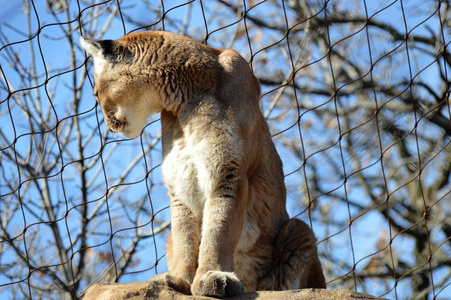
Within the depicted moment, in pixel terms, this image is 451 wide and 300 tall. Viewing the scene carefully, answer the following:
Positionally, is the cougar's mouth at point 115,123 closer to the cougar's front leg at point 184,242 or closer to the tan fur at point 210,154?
the tan fur at point 210,154

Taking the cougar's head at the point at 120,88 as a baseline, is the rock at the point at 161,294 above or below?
below

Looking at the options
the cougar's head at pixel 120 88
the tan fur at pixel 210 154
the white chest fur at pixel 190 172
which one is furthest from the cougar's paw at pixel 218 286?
the cougar's head at pixel 120 88

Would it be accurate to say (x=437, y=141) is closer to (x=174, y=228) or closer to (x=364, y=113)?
(x=364, y=113)

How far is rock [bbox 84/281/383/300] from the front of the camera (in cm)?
325

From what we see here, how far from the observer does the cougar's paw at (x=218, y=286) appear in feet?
11.0

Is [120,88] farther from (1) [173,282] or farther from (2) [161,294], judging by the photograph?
(2) [161,294]

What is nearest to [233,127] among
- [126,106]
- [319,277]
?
[126,106]

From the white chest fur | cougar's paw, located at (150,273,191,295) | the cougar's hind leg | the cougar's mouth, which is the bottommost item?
cougar's paw, located at (150,273,191,295)

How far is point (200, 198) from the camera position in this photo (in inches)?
157

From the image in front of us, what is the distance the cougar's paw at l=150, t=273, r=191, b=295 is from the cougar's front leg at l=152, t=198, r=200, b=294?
0.51ft

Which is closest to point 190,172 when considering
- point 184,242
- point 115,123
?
point 184,242

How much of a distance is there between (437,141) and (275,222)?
4.26 m

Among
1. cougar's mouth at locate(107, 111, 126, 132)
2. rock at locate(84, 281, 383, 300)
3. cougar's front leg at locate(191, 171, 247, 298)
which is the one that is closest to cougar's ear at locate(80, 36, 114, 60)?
cougar's mouth at locate(107, 111, 126, 132)

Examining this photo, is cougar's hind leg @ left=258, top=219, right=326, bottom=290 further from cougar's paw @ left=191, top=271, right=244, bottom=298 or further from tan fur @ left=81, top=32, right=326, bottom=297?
cougar's paw @ left=191, top=271, right=244, bottom=298
